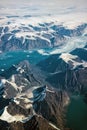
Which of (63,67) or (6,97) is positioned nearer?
(6,97)

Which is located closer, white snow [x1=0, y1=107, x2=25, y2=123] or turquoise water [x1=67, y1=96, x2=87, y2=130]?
white snow [x1=0, y1=107, x2=25, y2=123]

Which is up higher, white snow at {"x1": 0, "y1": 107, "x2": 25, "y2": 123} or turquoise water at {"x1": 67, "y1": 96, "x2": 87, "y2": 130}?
white snow at {"x1": 0, "y1": 107, "x2": 25, "y2": 123}

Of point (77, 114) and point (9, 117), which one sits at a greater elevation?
point (9, 117)

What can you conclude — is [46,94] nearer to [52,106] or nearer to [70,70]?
[52,106]

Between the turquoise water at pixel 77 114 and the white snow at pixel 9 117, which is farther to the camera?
the turquoise water at pixel 77 114

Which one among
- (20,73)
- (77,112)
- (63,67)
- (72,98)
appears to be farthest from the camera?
(63,67)

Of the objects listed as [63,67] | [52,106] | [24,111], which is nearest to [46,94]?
[52,106]

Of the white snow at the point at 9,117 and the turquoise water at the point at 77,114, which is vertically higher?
the white snow at the point at 9,117

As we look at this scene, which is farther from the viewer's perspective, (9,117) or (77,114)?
(77,114)
